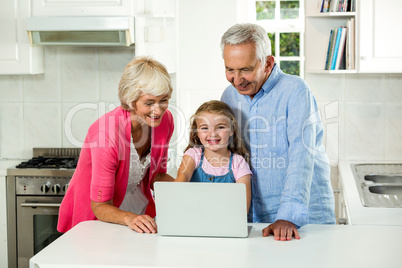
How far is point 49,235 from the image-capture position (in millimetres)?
3469

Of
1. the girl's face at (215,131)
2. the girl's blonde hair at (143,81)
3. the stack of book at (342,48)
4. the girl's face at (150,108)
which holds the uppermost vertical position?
the stack of book at (342,48)

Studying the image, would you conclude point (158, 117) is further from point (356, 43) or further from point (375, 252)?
point (356, 43)

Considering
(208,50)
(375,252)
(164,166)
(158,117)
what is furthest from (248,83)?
(208,50)

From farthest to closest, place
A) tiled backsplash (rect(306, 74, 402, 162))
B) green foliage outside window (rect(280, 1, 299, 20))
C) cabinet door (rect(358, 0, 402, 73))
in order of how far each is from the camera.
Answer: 1. green foliage outside window (rect(280, 1, 299, 20))
2. tiled backsplash (rect(306, 74, 402, 162))
3. cabinet door (rect(358, 0, 402, 73))

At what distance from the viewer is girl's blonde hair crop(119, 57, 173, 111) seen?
2119 mm

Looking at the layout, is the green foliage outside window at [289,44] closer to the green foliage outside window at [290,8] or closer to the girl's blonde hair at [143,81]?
the green foliage outside window at [290,8]

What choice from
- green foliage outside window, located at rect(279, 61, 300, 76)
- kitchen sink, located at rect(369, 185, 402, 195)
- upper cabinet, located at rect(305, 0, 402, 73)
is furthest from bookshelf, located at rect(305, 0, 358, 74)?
kitchen sink, located at rect(369, 185, 402, 195)

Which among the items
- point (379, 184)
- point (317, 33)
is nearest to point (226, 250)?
point (379, 184)

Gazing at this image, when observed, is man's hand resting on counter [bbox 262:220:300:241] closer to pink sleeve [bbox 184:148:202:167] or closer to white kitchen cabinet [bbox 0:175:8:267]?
pink sleeve [bbox 184:148:202:167]

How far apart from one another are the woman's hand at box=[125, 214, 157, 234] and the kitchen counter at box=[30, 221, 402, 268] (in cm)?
2

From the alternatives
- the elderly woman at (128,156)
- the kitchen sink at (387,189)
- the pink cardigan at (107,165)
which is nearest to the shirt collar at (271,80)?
the elderly woman at (128,156)

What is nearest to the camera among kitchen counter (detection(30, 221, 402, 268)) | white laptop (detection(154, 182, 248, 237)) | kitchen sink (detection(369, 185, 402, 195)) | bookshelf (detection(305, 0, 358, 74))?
kitchen counter (detection(30, 221, 402, 268))

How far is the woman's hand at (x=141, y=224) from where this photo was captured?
6.25 ft

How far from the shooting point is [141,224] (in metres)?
1.93
